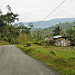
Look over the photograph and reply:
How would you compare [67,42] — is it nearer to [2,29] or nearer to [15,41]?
[15,41]

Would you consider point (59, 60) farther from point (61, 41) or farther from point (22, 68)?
point (61, 41)

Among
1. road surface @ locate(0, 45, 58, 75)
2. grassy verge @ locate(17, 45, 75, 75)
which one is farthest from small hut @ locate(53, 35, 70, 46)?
road surface @ locate(0, 45, 58, 75)

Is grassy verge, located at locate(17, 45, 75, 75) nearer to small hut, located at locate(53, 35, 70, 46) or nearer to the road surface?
the road surface

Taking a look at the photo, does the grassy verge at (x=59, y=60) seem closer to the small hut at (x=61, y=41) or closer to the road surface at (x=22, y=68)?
the road surface at (x=22, y=68)

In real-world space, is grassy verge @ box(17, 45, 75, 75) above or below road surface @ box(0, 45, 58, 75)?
below

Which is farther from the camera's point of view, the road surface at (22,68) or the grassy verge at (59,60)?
the grassy verge at (59,60)

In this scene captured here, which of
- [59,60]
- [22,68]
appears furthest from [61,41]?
[22,68]

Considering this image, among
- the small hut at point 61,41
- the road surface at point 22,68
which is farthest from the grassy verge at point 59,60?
the small hut at point 61,41

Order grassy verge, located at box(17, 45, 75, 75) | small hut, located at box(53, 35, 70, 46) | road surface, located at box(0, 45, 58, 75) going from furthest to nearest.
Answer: small hut, located at box(53, 35, 70, 46) < grassy verge, located at box(17, 45, 75, 75) < road surface, located at box(0, 45, 58, 75)

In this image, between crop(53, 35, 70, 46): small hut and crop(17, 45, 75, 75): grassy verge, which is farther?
crop(53, 35, 70, 46): small hut

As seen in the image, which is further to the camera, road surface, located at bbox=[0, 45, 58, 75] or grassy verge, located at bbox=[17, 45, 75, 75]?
grassy verge, located at bbox=[17, 45, 75, 75]

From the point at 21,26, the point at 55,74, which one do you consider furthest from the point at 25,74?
the point at 21,26

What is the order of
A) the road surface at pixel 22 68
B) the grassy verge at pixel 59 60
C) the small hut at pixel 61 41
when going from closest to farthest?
the road surface at pixel 22 68
the grassy verge at pixel 59 60
the small hut at pixel 61 41

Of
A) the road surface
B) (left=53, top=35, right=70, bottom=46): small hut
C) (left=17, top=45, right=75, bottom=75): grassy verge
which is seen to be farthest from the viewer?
(left=53, top=35, right=70, bottom=46): small hut
